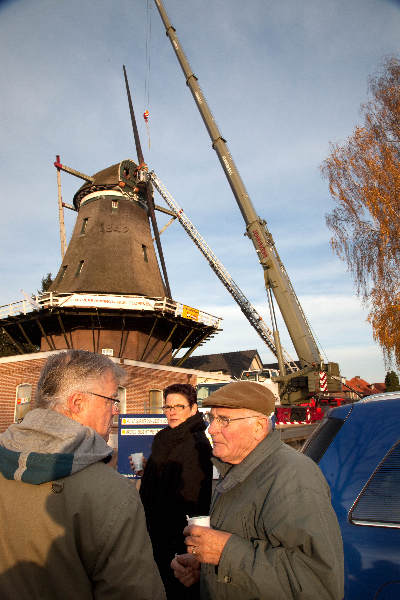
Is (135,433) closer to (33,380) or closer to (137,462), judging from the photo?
(137,462)

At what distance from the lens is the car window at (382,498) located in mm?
1764

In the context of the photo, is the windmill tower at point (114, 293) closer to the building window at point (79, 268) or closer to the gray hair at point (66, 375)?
the building window at point (79, 268)

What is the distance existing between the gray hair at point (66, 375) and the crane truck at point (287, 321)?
14.3 m

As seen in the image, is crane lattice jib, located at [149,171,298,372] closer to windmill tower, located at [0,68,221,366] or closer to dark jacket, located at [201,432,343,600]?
windmill tower, located at [0,68,221,366]

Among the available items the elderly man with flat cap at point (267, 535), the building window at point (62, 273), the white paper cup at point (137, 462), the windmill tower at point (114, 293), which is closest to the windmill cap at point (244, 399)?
the elderly man with flat cap at point (267, 535)

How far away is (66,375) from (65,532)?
2.00ft

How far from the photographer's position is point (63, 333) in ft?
Result: 69.5

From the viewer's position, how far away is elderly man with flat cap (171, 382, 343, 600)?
1.47 metres

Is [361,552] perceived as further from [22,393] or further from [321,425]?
[22,393]

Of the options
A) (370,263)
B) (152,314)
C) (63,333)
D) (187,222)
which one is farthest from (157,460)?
(187,222)

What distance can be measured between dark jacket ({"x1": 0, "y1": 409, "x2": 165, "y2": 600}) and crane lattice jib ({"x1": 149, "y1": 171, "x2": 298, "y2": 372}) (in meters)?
24.1

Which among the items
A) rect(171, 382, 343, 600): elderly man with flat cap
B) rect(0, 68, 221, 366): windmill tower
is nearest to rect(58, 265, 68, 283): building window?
rect(0, 68, 221, 366): windmill tower

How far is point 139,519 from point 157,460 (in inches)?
81.7

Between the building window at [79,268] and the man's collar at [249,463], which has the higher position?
the building window at [79,268]
